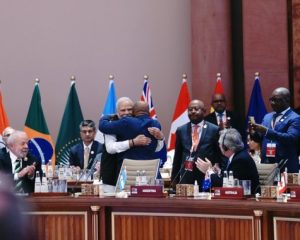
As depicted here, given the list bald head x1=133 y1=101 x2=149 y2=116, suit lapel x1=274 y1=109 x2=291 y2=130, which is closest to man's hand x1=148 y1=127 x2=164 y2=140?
bald head x1=133 y1=101 x2=149 y2=116

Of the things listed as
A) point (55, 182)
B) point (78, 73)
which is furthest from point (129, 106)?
point (78, 73)

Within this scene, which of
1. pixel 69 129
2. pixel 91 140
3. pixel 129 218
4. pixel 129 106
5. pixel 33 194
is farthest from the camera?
pixel 69 129

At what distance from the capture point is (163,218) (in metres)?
4.86

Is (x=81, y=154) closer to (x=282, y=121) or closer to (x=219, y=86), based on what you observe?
(x=282, y=121)

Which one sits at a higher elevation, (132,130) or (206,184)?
(132,130)

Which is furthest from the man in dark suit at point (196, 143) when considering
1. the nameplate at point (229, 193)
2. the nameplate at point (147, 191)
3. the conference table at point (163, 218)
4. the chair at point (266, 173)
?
the nameplate at point (229, 193)

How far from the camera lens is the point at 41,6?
10.5 m

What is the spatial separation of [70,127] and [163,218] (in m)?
4.98

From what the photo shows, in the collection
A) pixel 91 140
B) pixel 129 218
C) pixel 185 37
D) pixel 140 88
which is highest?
pixel 185 37

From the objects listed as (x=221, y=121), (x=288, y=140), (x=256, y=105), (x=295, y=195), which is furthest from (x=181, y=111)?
(x=295, y=195)

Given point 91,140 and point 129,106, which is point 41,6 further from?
point 129,106

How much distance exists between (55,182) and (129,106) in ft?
3.45

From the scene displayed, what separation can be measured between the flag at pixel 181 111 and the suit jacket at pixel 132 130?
10.9ft

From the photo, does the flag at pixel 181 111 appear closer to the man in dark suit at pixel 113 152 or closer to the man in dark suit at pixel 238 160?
the man in dark suit at pixel 113 152
